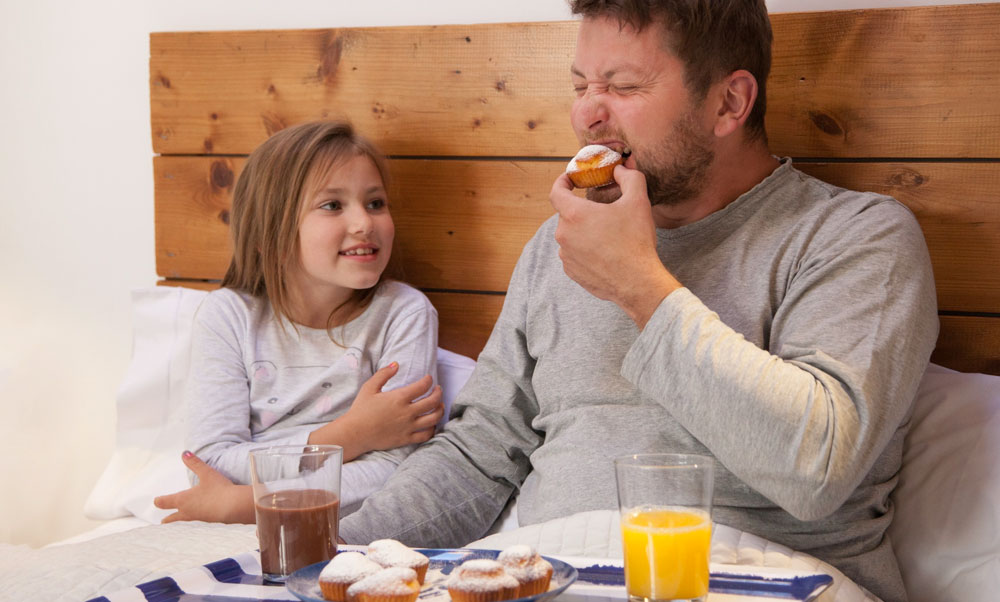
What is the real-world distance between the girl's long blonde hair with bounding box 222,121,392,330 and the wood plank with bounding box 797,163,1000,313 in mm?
883

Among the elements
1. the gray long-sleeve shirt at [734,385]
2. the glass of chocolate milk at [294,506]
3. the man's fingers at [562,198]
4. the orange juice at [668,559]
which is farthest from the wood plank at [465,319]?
the orange juice at [668,559]

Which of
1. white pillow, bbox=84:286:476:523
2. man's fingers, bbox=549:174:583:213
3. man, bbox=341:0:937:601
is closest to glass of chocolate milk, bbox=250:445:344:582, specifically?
man, bbox=341:0:937:601

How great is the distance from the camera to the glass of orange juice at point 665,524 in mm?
786

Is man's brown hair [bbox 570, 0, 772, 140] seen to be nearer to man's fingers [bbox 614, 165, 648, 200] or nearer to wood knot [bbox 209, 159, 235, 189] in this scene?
man's fingers [bbox 614, 165, 648, 200]

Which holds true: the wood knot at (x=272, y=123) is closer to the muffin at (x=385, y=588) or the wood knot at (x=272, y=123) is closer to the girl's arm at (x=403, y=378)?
the girl's arm at (x=403, y=378)

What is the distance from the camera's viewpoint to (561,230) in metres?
1.26

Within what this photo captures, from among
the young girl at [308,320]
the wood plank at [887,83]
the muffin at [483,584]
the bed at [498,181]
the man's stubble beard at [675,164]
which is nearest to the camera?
the muffin at [483,584]

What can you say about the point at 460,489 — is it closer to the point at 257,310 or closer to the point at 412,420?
the point at 412,420

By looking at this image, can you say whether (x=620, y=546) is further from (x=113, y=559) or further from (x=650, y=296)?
(x=113, y=559)

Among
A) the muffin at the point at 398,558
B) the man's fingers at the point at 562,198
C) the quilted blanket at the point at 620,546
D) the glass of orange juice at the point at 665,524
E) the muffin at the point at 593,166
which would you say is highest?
the muffin at the point at 593,166

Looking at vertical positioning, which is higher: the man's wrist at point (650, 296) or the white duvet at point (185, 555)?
the man's wrist at point (650, 296)

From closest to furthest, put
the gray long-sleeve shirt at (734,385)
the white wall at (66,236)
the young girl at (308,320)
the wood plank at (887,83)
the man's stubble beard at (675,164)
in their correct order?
1. the gray long-sleeve shirt at (734,385)
2. the man's stubble beard at (675,164)
3. the wood plank at (887,83)
4. the young girl at (308,320)
5. the white wall at (66,236)

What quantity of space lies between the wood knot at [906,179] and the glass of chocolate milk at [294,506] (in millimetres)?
1035

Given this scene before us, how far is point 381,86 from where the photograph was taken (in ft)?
6.06
